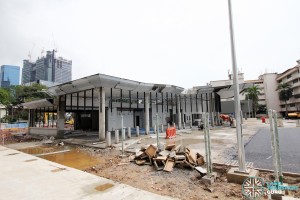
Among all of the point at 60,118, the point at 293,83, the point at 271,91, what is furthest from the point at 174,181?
the point at 271,91

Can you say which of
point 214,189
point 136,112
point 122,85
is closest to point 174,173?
point 214,189

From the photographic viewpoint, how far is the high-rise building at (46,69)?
13438cm

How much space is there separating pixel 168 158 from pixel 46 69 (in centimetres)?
15449

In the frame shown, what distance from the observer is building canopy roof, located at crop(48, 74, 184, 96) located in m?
15.2

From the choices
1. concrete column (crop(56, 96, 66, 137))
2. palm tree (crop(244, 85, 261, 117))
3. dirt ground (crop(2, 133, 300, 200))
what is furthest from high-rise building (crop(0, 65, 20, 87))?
dirt ground (crop(2, 133, 300, 200))

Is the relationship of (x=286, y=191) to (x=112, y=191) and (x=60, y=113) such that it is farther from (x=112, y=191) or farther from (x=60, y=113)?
(x=60, y=113)

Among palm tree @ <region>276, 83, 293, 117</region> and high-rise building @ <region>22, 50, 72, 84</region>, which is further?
high-rise building @ <region>22, 50, 72, 84</region>

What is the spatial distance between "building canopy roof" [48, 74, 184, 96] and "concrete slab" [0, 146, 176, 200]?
28.7ft

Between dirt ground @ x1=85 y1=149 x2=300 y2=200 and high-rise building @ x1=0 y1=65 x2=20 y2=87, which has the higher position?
high-rise building @ x1=0 y1=65 x2=20 y2=87

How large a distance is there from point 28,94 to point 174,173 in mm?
58694

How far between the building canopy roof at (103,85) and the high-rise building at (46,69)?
130 metres

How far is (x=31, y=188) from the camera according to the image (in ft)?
19.0

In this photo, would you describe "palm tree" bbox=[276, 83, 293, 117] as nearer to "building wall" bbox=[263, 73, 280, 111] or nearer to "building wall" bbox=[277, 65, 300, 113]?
"building wall" bbox=[277, 65, 300, 113]

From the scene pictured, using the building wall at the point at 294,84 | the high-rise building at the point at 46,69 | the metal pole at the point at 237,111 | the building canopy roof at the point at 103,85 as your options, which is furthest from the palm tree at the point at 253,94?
the high-rise building at the point at 46,69
